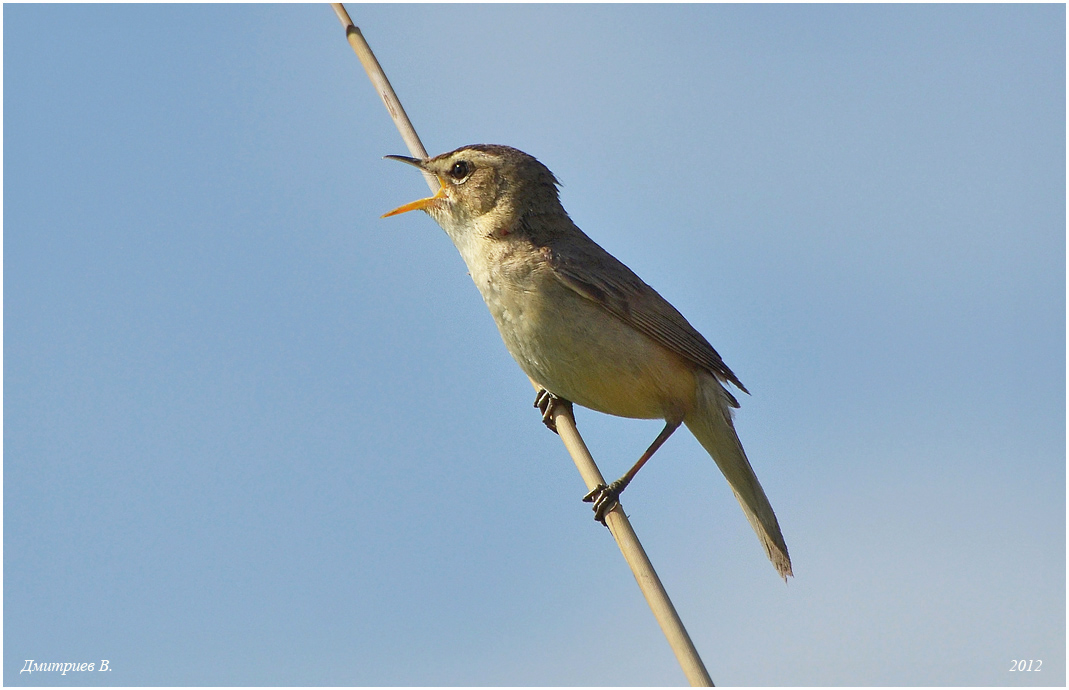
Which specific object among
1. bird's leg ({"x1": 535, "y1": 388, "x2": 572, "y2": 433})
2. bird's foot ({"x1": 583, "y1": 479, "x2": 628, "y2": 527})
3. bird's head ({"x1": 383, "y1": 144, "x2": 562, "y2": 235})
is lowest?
bird's foot ({"x1": 583, "y1": 479, "x2": 628, "y2": 527})

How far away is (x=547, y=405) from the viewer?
641 cm

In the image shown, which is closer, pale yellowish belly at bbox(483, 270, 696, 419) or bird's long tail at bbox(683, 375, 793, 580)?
pale yellowish belly at bbox(483, 270, 696, 419)

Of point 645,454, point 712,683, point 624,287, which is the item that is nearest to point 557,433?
point 645,454

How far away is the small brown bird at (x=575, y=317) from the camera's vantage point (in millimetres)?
5938

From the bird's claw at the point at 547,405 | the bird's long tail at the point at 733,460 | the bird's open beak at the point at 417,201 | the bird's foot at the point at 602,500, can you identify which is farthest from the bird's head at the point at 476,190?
the bird's foot at the point at 602,500

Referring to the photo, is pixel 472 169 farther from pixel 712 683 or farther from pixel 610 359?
pixel 712 683

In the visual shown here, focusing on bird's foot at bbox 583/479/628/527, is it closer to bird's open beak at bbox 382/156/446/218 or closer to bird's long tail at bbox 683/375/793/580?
bird's long tail at bbox 683/375/793/580

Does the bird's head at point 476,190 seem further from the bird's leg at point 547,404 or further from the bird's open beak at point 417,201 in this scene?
the bird's leg at point 547,404

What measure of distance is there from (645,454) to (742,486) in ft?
2.17

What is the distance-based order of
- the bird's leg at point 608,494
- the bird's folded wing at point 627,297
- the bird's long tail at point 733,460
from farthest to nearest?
the bird's long tail at point 733,460 → the bird's folded wing at point 627,297 → the bird's leg at point 608,494

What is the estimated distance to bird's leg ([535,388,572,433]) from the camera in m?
Result: 6.34

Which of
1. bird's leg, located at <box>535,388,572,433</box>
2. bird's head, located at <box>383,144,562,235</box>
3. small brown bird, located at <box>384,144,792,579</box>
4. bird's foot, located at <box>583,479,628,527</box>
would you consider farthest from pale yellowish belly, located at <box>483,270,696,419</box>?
bird's foot, located at <box>583,479,628,527</box>

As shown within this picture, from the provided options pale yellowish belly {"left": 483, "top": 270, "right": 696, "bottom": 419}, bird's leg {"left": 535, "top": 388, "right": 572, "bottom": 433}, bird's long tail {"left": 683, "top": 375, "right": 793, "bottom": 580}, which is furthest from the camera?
bird's leg {"left": 535, "top": 388, "right": 572, "bottom": 433}

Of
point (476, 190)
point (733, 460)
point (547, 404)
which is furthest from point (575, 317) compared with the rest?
point (733, 460)
